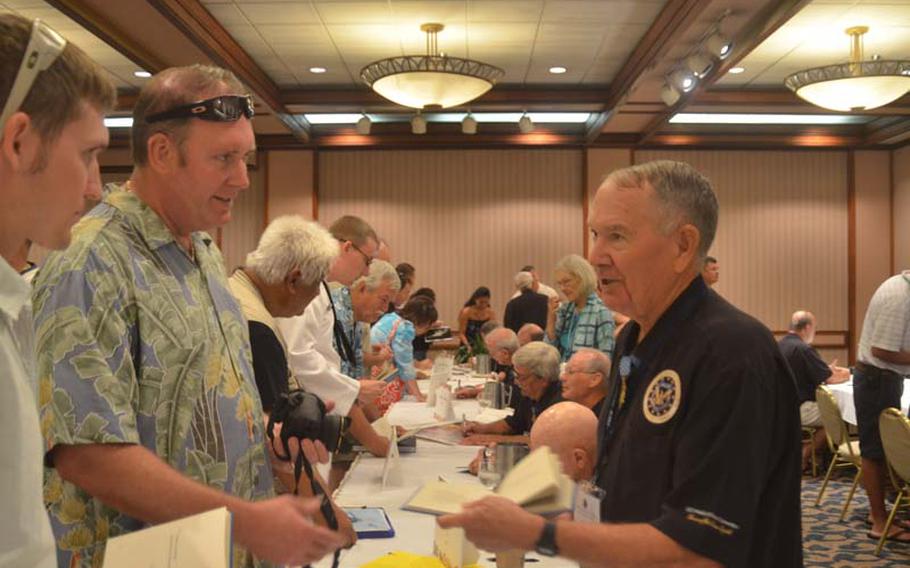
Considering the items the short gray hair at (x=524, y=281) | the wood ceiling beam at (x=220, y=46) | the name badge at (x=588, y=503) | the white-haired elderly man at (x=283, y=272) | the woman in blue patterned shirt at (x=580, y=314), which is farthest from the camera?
the short gray hair at (x=524, y=281)

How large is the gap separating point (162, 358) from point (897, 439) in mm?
4425

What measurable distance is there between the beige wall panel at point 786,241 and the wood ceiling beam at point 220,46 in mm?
5608

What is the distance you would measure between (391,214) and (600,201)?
1004 centimetres

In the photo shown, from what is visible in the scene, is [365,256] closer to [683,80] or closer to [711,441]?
[711,441]

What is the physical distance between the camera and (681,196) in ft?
5.43

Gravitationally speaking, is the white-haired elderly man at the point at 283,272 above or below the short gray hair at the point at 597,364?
above

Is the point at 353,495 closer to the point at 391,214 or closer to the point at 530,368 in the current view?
the point at 530,368

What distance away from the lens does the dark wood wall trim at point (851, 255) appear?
448 inches

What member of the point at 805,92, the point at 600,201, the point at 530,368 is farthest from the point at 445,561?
the point at 805,92

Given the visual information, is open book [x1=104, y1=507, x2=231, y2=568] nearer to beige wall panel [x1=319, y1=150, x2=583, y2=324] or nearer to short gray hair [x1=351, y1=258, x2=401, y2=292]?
short gray hair [x1=351, y1=258, x2=401, y2=292]

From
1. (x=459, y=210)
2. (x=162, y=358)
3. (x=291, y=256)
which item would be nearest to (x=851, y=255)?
(x=459, y=210)

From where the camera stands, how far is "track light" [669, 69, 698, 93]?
7.81 meters

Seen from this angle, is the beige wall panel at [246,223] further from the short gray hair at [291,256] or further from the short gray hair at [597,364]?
the short gray hair at [291,256]

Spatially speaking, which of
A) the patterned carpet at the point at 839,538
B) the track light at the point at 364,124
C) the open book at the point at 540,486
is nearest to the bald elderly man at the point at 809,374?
the patterned carpet at the point at 839,538
